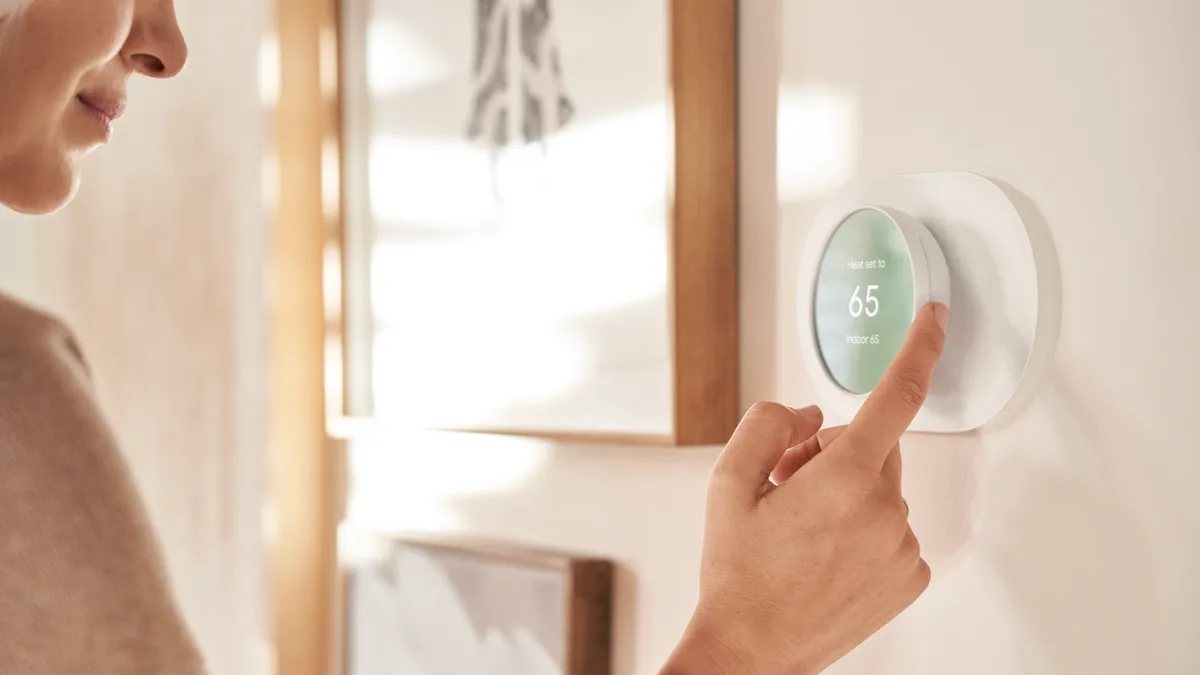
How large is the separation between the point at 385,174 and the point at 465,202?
108 mm

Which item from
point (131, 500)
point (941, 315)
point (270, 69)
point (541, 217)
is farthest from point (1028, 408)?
point (270, 69)

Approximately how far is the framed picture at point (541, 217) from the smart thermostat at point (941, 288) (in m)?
0.10

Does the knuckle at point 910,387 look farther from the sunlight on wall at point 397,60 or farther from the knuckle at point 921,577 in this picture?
the sunlight on wall at point 397,60

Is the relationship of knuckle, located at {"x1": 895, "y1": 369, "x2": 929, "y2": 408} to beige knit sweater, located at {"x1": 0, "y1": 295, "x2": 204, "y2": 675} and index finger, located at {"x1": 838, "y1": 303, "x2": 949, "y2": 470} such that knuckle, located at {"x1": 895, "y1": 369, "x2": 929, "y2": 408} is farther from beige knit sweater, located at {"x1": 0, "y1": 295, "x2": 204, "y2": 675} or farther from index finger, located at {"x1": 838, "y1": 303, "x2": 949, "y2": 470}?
beige knit sweater, located at {"x1": 0, "y1": 295, "x2": 204, "y2": 675}

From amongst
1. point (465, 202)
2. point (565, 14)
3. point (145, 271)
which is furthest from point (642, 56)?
point (145, 271)

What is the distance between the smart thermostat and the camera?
55cm

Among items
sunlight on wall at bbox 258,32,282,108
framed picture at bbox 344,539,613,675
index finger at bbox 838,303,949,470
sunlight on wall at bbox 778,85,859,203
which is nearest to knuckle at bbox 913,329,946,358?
index finger at bbox 838,303,949,470

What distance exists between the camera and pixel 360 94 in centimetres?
92

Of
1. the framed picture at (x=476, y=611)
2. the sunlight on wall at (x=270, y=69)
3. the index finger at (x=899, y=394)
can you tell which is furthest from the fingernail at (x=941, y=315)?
the sunlight on wall at (x=270, y=69)

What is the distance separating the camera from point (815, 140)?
2.10ft

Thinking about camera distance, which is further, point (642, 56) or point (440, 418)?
point (440, 418)

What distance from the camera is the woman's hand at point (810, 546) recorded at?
1.62ft

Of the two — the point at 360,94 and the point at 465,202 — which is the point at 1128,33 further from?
the point at 360,94

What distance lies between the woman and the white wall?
2.5 inches
